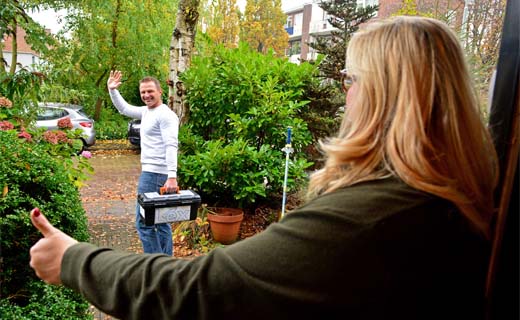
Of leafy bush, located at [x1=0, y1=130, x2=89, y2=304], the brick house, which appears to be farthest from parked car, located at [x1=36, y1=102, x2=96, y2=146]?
leafy bush, located at [x1=0, y1=130, x2=89, y2=304]

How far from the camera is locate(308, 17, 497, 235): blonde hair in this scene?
0.86 m

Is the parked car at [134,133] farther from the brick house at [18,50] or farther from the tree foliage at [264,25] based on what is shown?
the tree foliage at [264,25]

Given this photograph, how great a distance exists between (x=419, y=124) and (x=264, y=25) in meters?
26.0

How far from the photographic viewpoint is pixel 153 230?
12.9 ft

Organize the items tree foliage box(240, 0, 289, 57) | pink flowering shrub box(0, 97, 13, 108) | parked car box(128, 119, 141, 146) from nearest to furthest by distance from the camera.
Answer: pink flowering shrub box(0, 97, 13, 108), parked car box(128, 119, 141, 146), tree foliage box(240, 0, 289, 57)

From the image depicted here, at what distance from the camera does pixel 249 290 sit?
839mm

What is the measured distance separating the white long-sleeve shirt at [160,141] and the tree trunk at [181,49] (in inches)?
61.7

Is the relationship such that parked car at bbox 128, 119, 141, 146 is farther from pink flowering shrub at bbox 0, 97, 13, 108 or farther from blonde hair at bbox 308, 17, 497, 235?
blonde hair at bbox 308, 17, 497, 235

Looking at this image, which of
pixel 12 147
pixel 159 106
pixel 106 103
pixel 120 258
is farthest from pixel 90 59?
pixel 120 258

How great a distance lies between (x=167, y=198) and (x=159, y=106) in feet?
3.10

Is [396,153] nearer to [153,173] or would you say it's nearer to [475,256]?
[475,256]

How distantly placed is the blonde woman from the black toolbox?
8.74 ft

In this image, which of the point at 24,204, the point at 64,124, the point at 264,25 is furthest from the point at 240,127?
the point at 264,25

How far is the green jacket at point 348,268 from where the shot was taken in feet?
2.61
